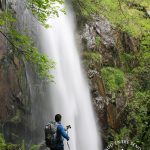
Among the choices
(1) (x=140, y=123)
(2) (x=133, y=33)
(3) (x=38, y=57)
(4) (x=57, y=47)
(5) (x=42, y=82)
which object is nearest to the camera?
(3) (x=38, y=57)

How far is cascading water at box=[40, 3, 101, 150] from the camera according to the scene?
1407 centimetres

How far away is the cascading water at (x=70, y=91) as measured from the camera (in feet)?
46.2

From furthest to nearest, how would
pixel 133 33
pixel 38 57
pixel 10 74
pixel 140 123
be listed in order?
pixel 133 33 → pixel 140 123 → pixel 10 74 → pixel 38 57

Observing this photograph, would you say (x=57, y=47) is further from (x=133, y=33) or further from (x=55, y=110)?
(x=133, y=33)

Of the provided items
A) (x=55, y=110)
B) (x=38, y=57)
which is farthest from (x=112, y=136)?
(x=38, y=57)

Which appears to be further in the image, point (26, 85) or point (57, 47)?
point (57, 47)

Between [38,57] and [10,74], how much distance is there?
305 centimetres

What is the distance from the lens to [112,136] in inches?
599

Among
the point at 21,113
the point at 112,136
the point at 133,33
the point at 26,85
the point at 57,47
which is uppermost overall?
the point at 133,33

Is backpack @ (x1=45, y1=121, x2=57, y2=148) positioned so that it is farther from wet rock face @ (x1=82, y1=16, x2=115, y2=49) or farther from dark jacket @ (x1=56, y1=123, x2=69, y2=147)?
wet rock face @ (x1=82, y1=16, x2=115, y2=49)

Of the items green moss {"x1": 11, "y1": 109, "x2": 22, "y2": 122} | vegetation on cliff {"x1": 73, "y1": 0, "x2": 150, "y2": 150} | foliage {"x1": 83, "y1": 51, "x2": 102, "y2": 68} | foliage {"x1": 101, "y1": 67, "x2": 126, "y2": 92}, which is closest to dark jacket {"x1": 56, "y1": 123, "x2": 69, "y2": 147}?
green moss {"x1": 11, "y1": 109, "x2": 22, "y2": 122}

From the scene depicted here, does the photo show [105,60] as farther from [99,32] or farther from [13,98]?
[13,98]

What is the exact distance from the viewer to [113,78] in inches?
643

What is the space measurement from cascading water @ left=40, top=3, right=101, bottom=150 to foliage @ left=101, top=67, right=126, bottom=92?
1.19 meters
